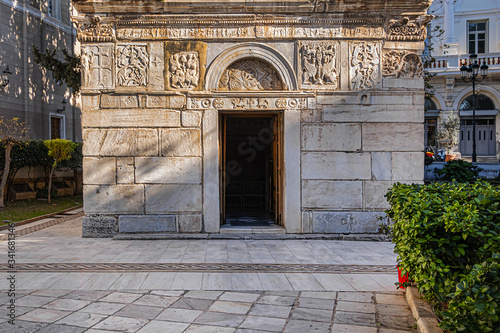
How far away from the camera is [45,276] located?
5.01 metres

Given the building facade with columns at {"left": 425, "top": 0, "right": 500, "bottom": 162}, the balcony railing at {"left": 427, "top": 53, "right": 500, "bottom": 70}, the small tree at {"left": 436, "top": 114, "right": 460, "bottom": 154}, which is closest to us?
the small tree at {"left": 436, "top": 114, "right": 460, "bottom": 154}

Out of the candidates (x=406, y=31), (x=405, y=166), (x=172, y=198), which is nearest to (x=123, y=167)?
(x=172, y=198)

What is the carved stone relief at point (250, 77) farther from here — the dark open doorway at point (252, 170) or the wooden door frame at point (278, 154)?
the dark open doorway at point (252, 170)

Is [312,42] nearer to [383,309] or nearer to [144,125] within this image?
[144,125]

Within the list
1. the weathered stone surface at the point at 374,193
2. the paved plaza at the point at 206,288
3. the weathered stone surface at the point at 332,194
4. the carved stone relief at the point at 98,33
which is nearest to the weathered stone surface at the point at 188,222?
the paved plaza at the point at 206,288

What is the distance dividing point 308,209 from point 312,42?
3.32m

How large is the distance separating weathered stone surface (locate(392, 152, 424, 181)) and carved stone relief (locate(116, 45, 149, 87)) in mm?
5208

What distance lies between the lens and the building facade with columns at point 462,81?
25328mm

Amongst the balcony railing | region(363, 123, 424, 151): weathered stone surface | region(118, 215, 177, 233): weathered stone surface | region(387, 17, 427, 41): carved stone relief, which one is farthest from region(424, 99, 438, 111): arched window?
region(118, 215, 177, 233): weathered stone surface

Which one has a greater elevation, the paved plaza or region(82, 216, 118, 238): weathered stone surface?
region(82, 216, 118, 238): weathered stone surface

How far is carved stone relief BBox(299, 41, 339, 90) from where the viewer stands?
7.65 m

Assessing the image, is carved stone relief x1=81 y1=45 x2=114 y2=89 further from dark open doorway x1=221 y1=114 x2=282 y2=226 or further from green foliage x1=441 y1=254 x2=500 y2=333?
green foliage x1=441 y1=254 x2=500 y2=333

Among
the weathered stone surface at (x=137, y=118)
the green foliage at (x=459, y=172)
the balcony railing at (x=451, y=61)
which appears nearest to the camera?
the weathered stone surface at (x=137, y=118)

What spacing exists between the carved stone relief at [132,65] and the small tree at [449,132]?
73.0ft
